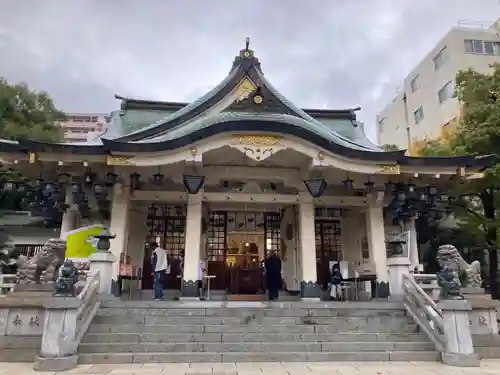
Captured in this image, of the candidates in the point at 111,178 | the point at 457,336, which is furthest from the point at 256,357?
the point at 111,178

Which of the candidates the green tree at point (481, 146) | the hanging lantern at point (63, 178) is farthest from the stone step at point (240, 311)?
the green tree at point (481, 146)

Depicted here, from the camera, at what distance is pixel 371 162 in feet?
35.6

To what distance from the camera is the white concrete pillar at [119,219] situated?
35.1 ft

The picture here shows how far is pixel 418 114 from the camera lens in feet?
101

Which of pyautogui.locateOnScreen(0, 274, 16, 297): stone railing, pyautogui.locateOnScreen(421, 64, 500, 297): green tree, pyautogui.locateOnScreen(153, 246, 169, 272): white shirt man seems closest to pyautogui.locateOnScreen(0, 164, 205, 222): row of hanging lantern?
pyautogui.locateOnScreen(153, 246, 169, 272): white shirt man

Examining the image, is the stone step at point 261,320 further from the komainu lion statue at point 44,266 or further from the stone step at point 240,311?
the komainu lion statue at point 44,266

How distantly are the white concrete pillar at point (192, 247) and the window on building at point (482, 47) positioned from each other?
2464 cm

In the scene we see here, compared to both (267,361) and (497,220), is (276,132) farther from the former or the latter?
(497,220)

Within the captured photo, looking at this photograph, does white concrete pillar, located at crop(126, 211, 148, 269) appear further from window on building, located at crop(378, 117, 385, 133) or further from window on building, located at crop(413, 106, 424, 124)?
window on building, located at crop(378, 117, 385, 133)

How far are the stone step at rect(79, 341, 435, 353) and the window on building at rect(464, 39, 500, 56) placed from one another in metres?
25.9

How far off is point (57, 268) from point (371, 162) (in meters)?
8.37

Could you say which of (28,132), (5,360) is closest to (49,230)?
(28,132)

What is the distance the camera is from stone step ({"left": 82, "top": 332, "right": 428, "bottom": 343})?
7215 mm

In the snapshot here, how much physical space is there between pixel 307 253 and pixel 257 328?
3.73m
